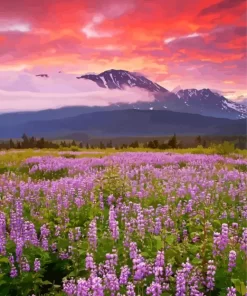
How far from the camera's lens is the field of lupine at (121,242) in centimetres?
496

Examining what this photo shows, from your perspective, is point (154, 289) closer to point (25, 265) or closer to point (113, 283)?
point (113, 283)

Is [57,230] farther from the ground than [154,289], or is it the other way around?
[154,289]

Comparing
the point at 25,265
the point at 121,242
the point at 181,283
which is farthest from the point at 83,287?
the point at 121,242

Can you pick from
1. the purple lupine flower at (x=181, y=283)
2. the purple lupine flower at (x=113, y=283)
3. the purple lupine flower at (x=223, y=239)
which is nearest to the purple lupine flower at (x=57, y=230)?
the purple lupine flower at (x=223, y=239)

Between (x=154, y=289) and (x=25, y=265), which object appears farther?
(x=25, y=265)

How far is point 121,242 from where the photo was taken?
7.14 meters

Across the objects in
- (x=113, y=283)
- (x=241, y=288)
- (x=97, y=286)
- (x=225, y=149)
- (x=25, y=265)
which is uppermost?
(x=225, y=149)

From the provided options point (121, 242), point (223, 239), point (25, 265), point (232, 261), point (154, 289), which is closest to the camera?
point (154, 289)

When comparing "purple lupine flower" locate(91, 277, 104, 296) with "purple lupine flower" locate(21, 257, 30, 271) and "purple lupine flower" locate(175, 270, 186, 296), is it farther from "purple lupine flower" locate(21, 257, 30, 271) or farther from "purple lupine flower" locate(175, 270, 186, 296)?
"purple lupine flower" locate(21, 257, 30, 271)

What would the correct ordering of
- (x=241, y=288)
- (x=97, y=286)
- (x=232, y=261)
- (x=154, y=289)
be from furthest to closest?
(x=232, y=261) < (x=241, y=288) < (x=154, y=289) < (x=97, y=286)

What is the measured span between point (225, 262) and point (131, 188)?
16.8 feet

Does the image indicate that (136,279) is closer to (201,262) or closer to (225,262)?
(201,262)

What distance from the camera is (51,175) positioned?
17.1 m

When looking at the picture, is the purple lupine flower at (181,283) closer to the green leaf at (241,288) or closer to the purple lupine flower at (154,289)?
the purple lupine flower at (154,289)
